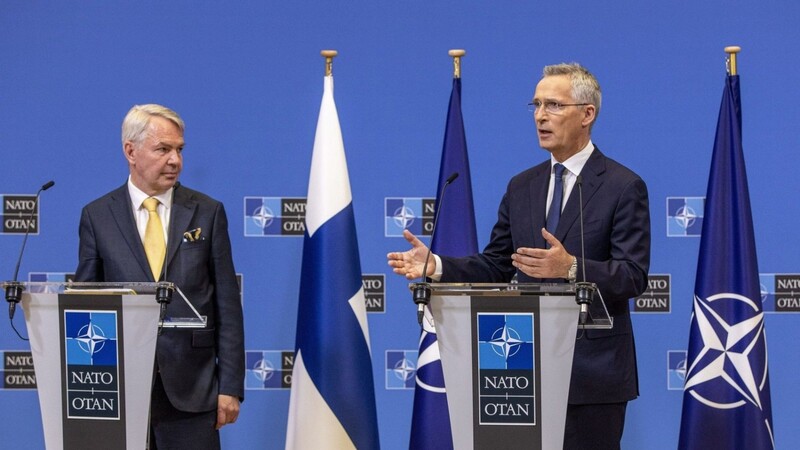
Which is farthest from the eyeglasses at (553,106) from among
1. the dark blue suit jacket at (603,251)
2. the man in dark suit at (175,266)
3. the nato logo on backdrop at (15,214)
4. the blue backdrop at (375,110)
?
the nato logo on backdrop at (15,214)

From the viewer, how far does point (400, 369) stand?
181 inches

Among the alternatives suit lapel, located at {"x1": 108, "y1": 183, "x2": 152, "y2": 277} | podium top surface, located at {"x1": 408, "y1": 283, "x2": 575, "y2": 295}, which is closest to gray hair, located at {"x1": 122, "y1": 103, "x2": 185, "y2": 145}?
suit lapel, located at {"x1": 108, "y1": 183, "x2": 152, "y2": 277}

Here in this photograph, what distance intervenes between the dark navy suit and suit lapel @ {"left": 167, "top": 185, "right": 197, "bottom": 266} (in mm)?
1005

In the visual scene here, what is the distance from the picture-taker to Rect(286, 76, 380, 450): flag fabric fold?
4.04 meters

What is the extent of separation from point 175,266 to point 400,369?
1553 millimetres

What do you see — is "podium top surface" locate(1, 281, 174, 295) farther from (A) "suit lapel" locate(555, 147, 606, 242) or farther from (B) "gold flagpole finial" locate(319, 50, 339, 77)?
(B) "gold flagpole finial" locate(319, 50, 339, 77)

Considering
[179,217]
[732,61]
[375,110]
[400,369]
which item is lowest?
[400,369]

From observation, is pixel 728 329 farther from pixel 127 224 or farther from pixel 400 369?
pixel 127 224

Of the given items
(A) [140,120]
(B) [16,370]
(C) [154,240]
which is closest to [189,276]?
(C) [154,240]

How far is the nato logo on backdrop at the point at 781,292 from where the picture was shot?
4.45 meters

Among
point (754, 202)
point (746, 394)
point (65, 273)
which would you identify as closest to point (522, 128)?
point (754, 202)

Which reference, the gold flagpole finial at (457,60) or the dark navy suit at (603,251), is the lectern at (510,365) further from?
the gold flagpole finial at (457,60)

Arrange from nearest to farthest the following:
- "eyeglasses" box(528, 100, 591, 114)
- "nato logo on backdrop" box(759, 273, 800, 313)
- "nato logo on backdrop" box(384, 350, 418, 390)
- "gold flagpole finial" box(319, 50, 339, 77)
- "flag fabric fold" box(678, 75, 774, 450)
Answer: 1. "eyeglasses" box(528, 100, 591, 114)
2. "flag fabric fold" box(678, 75, 774, 450)
3. "gold flagpole finial" box(319, 50, 339, 77)
4. "nato logo on backdrop" box(759, 273, 800, 313)
5. "nato logo on backdrop" box(384, 350, 418, 390)

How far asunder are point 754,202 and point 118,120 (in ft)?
10.1
